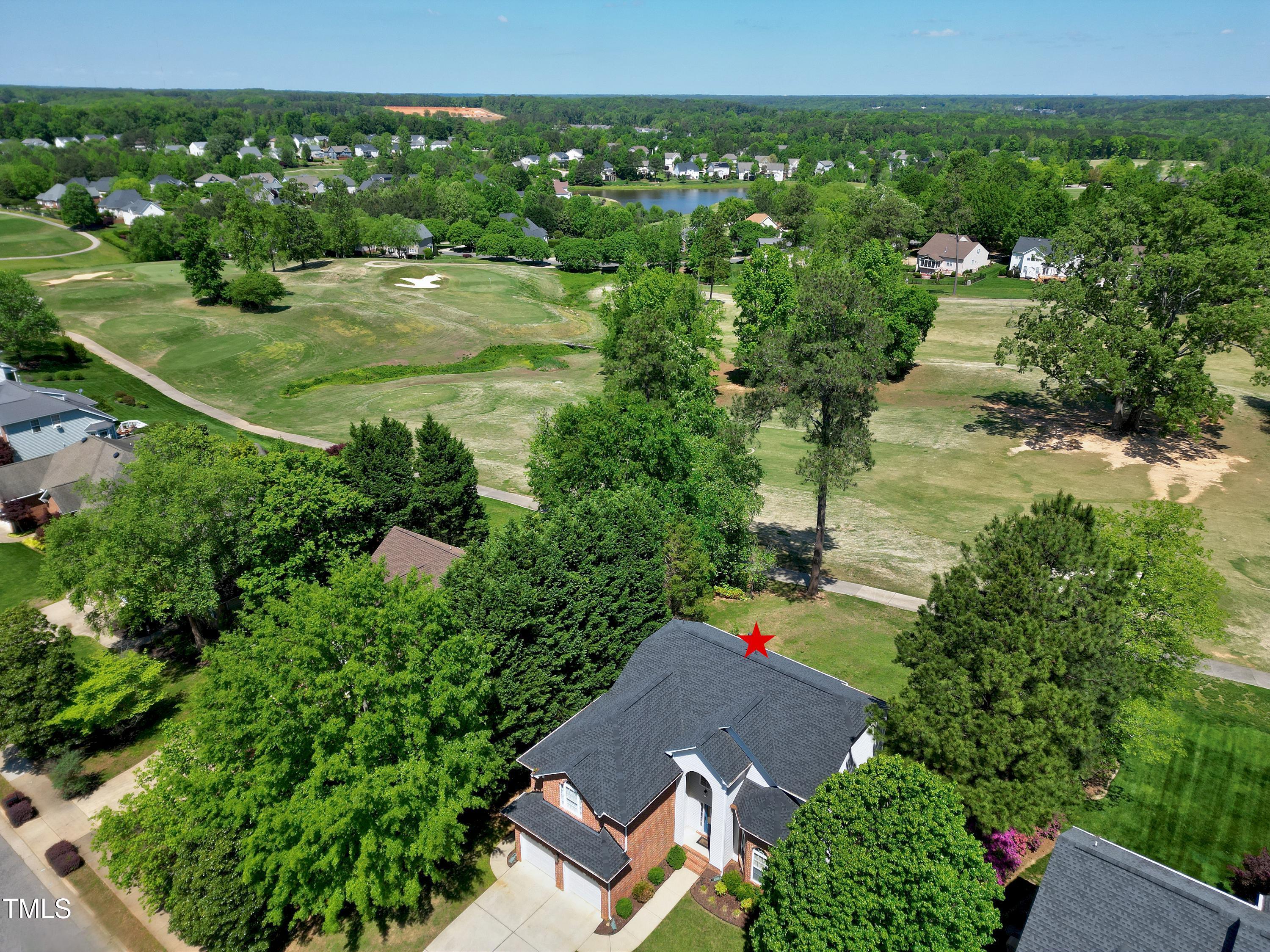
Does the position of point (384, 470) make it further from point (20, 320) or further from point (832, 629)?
point (20, 320)

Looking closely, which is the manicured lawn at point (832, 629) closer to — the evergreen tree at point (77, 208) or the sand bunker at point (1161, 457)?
the sand bunker at point (1161, 457)

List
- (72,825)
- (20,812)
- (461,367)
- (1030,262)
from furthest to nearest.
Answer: (1030,262)
(461,367)
(20,812)
(72,825)

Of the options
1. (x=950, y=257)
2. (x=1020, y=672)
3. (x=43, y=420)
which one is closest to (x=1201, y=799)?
(x=1020, y=672)

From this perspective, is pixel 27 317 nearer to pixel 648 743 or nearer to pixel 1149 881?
pixel 648 743

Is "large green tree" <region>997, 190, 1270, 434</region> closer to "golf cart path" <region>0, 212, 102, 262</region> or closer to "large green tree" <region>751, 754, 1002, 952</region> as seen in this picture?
"large green tree" <region>751, 754, 1002, 952</region>

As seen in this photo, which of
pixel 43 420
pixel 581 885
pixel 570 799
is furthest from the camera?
pixel 43 420

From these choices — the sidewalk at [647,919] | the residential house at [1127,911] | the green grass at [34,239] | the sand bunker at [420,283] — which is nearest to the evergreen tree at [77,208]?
the green grass at [34,239]

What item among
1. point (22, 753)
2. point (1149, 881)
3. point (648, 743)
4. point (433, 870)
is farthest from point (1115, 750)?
point (22, 753)

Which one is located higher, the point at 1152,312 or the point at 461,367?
the point at 1152,312
